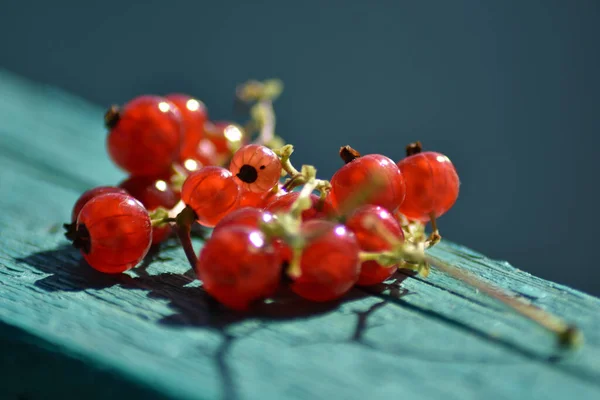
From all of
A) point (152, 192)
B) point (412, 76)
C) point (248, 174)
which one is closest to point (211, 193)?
point (248, 174)

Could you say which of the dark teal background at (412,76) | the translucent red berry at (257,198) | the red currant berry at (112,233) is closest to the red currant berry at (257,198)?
the translucent red berry at (257,198)

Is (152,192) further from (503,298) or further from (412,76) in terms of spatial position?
(412,76)

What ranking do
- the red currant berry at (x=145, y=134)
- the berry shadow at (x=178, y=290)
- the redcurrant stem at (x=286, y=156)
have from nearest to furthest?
the berry shadow at (x=178, y=290), the redcurrant stem at (x=286, y=156), the red currant berry at (x=145, y=134)

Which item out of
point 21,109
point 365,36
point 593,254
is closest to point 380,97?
point 365,36

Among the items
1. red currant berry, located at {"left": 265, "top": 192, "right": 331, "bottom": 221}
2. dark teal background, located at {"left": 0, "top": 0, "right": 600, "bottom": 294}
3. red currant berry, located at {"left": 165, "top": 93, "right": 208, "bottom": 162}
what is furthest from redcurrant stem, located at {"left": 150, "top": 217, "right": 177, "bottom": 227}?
dark teal background, located at {"left": 0, "top": 0, "right": 600, "bottom": 294}

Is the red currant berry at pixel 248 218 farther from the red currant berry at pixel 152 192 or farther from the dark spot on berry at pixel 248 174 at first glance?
the red currant berry at pixel 152 192

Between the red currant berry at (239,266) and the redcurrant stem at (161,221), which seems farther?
the redcurrant stem at (161,221)

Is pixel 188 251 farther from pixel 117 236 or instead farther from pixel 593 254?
pixel 593 254
